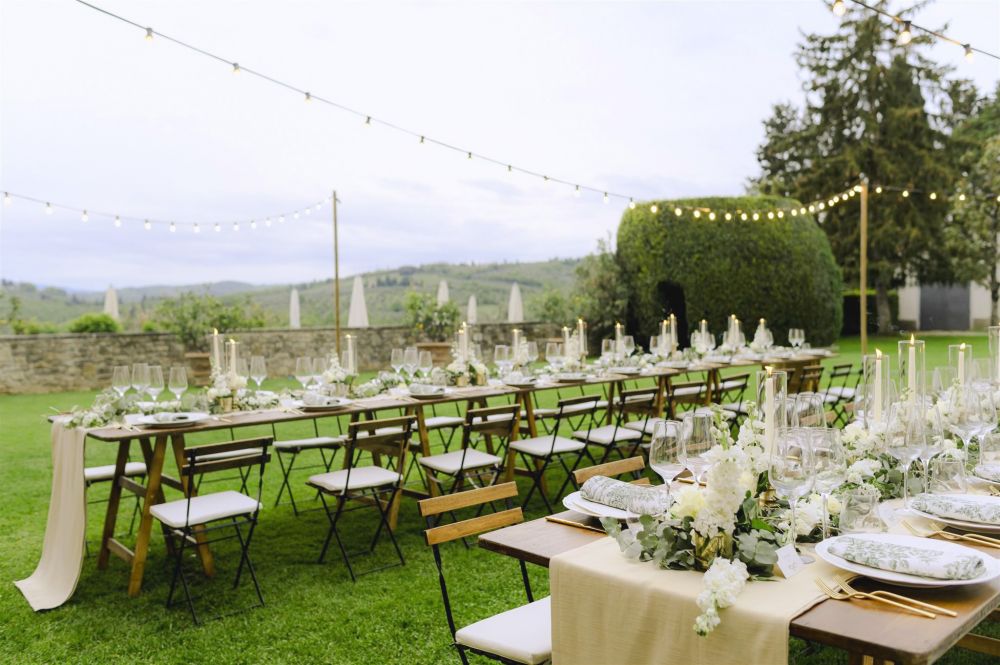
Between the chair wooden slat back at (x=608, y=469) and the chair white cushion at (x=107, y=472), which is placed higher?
the chair wooden slat back at (x=608, y=469)

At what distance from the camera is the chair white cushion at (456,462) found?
16.7 feet

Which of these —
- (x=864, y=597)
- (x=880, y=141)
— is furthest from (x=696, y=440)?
(x=880, y=141)

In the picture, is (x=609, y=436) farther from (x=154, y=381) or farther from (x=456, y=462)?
(x=154, y=381)

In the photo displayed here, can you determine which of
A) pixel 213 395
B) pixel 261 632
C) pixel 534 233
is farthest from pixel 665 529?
pixel 534 233

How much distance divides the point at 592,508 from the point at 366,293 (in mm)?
20781

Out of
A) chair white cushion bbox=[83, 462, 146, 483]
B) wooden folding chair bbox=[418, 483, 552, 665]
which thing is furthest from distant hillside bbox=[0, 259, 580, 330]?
wooden folding chair bbox=[418, 483, 552, 665]

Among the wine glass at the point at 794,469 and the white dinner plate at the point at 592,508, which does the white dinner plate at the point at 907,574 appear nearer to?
the wine glass at the point at 794,469

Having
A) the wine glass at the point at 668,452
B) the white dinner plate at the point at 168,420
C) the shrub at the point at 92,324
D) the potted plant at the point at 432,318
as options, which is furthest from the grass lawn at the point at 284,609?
the potted plant at the point at 432,318

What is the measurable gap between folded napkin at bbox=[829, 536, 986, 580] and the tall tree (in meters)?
24.2

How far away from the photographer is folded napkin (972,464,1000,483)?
2648 mm

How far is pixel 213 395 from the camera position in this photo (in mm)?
4969

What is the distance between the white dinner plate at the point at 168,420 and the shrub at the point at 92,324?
40.5 feet

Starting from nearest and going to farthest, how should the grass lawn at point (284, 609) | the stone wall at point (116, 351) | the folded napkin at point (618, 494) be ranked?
the folded napkin at point (618, 494), the grass lawn at point (284, 609), the stone wall at point (116, 351)

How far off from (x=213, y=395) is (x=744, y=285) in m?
13.2
